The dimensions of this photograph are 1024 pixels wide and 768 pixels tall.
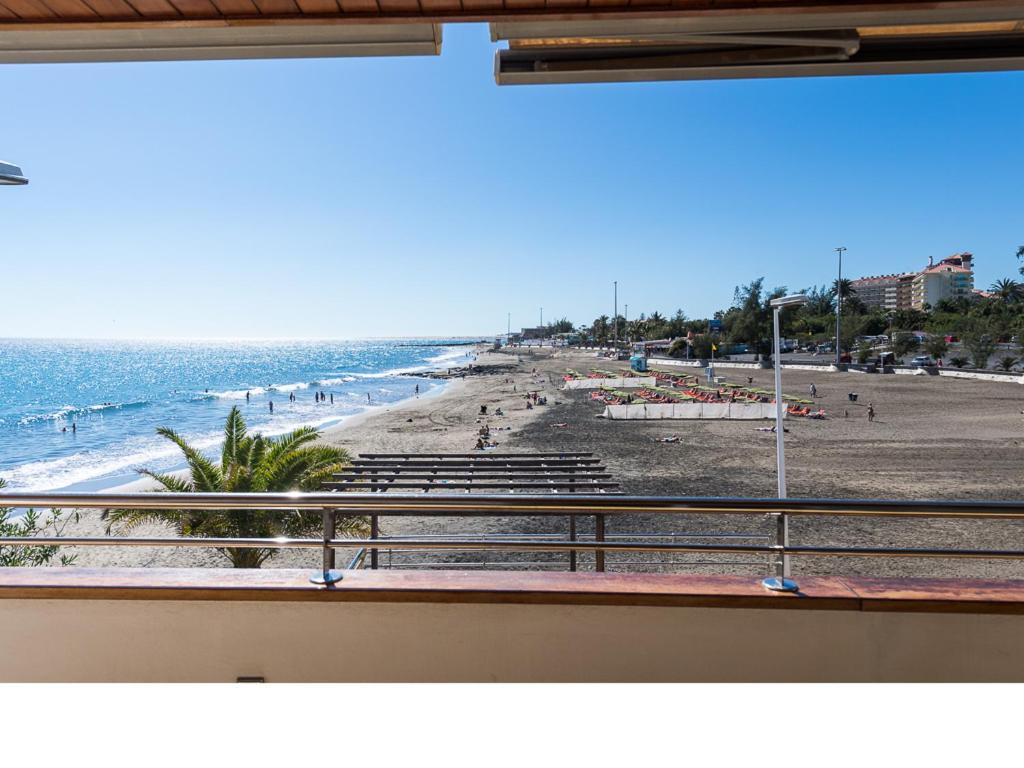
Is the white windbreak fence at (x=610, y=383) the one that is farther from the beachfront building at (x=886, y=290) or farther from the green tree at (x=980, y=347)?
the beachfront building at (x=886, y=290)

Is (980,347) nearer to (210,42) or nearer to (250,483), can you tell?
(250,483)

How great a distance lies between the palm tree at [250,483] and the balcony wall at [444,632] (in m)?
4.53

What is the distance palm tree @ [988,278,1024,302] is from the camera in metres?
66.4

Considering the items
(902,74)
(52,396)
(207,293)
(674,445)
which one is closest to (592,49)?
(902,74)

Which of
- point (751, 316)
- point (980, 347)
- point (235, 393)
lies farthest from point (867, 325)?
point (235, 393)

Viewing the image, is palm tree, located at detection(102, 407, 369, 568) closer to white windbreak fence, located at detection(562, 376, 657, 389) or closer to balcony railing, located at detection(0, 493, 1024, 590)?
balcony railing, located at detection(0, 493, 1024, 590)

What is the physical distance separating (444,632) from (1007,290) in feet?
322

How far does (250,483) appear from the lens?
301 inches

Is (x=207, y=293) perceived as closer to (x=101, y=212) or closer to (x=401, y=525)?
(x=101, y=212)

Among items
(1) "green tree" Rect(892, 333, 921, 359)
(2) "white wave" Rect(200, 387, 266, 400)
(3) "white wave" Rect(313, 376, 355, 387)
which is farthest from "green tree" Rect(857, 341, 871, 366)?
(2) "white wave" Rect(200, 387, 266, 400)

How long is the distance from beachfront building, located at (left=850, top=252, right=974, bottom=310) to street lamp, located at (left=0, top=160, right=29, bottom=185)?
125m
